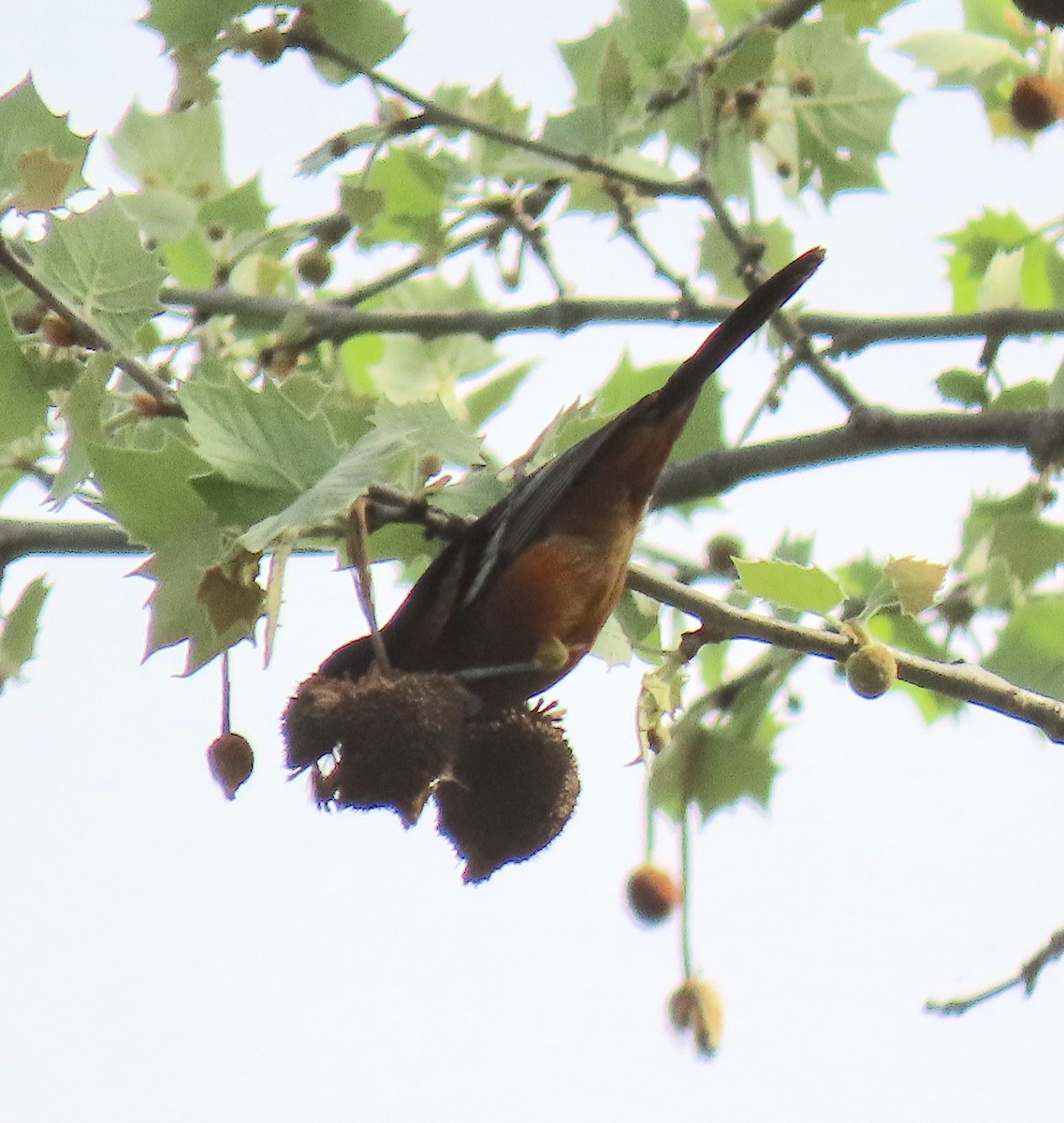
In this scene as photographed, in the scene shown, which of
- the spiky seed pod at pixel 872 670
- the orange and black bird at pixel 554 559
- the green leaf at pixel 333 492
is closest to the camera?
the green leaf at pixel 333 492

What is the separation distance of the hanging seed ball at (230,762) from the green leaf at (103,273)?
0.71 meters

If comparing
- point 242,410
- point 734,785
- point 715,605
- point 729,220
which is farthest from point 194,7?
point 734,785

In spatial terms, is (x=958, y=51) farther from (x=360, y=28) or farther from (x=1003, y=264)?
(x=360, y=28)

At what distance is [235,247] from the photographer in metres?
3.91

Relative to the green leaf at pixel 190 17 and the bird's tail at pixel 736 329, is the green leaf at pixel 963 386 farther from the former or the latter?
the green leaf at pixel 190 17

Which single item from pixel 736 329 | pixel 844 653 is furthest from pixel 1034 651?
pixel 844 653

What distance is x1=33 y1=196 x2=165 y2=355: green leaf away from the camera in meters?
2.46

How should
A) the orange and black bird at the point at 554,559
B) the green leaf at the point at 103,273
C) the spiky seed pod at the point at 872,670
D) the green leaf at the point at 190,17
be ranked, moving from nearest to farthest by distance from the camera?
the spiky seed pod at the point at 872,670
the green leaf at the point at 103,273
the orange and black bird at the point at 554,559
the green leaf at the point at 190,17

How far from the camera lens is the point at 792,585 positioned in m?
2.25

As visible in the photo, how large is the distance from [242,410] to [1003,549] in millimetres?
2121

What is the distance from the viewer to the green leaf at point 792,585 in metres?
2.22

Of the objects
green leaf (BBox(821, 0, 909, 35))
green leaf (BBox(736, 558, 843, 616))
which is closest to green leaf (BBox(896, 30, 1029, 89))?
green leaf (BBox(821, 0, 909, 35))

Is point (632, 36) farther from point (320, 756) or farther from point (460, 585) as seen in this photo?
point (320, 756)

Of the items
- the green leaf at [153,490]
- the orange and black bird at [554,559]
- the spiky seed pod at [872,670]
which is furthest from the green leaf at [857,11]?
the green leaf at [153,490]
